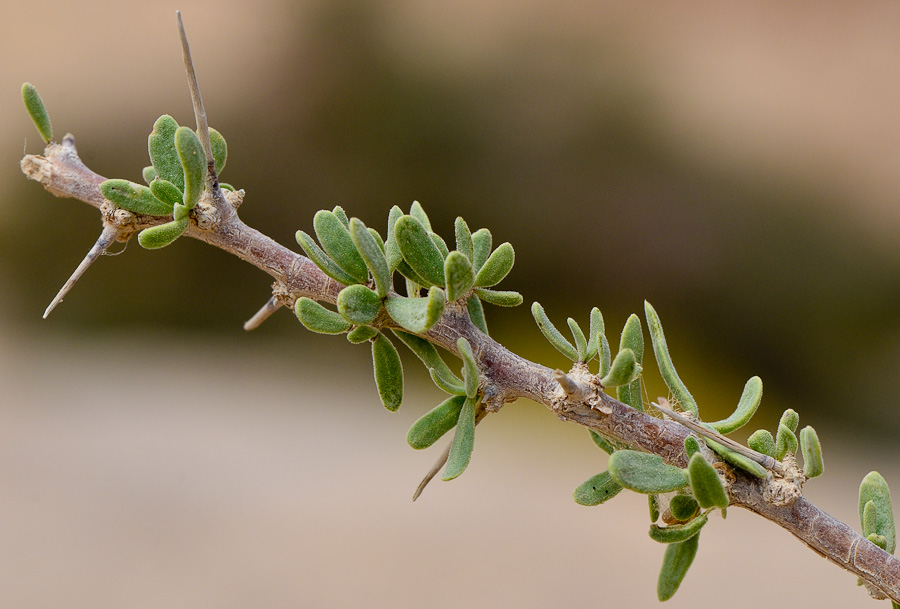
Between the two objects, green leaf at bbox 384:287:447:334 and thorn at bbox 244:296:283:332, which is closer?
green leaf at bbox 384:287:447:334

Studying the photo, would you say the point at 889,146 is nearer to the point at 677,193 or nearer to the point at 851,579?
the point at 677,193

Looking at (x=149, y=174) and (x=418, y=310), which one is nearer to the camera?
(x=418, y=310)

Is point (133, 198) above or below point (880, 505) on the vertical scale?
below

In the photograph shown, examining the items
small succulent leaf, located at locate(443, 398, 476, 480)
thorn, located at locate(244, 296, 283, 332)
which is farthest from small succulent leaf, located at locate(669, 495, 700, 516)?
thorn, located at locate(244, 296, 283, 332)

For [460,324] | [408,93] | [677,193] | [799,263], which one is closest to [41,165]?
[460,324]

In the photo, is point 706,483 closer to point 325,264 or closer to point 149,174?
point 325,264

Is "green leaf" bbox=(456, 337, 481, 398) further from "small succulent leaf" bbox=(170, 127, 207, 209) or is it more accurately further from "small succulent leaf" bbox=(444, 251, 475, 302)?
"small succulent leaf" bbox=(170, 127, 207, 209)

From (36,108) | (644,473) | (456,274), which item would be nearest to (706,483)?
(644,473)
